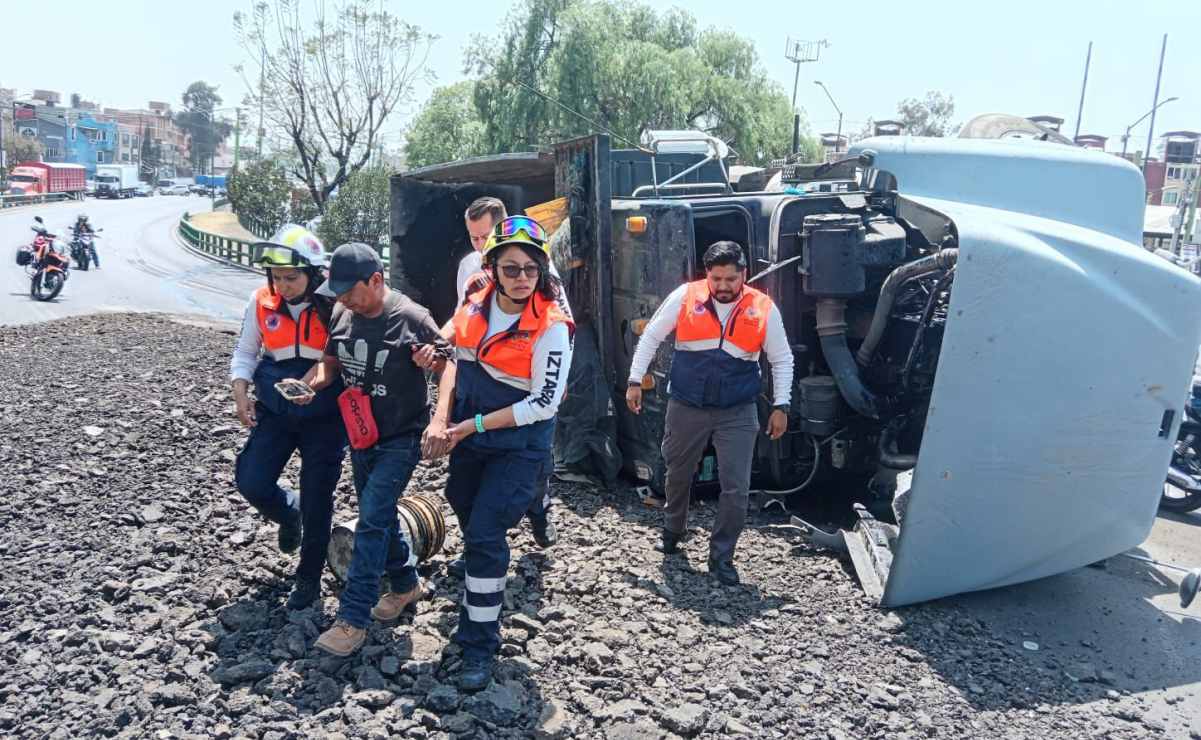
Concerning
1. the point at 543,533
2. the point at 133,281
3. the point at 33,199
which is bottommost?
the point at 133,281

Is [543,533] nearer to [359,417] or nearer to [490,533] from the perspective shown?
[490,533]

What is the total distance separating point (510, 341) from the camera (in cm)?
336

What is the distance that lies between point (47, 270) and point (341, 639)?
613 inches

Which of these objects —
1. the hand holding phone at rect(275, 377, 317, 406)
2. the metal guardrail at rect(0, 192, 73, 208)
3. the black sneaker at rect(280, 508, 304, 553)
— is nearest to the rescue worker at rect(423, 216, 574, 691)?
the hand holding phone at rect(275, 377, 317, 406)

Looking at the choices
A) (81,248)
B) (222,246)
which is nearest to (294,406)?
(81,248)

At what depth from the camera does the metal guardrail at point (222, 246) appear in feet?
89.2

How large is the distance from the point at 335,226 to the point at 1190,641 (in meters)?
23.3

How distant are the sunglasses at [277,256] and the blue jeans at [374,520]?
76 cm

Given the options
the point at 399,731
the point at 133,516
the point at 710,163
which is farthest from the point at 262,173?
the point at 399,731

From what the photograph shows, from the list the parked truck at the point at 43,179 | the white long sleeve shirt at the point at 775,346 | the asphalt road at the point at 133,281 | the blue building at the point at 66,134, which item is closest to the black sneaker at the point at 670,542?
the white long sleeve shirt at the point at 775,346

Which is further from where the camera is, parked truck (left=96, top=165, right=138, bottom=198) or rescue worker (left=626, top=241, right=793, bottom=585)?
parked truck (left=96, top=165, right=138, bottom=198)

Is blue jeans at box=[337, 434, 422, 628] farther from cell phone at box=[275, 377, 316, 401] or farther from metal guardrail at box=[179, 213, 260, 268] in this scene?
metal guardrail at box=[179, 213, 260, 268]

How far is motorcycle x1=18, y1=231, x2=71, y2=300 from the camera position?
16203 millimetres

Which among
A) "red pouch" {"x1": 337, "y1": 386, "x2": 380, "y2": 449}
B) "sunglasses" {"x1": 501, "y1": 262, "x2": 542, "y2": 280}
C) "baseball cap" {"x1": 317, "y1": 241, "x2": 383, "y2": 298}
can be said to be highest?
"sunglasses" {"x1": 501, "y1": 262, "x2": 542, "y2": 280}
